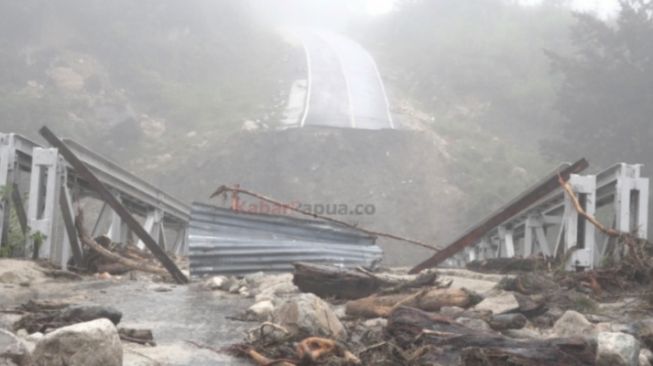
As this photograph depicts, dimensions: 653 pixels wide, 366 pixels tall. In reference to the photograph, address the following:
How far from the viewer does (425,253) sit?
2234 centimetres

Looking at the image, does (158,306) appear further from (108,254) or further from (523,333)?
(523,333)

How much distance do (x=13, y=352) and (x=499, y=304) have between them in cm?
408

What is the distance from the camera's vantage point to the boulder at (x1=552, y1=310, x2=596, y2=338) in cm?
521

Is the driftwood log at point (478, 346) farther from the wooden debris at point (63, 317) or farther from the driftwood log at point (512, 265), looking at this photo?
the driftwood log at point (512, 265)

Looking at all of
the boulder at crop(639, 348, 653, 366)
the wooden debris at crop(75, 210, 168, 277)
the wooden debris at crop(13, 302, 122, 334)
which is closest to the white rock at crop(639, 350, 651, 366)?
the boulder at crop(639, 348, 653, 366)

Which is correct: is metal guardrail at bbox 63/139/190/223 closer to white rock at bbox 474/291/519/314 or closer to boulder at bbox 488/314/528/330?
white rock at bbox 474/291/519/314

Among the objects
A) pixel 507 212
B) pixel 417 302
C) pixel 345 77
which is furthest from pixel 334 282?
pixel 345 77

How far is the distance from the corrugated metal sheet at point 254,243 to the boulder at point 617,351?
6203 millimetres

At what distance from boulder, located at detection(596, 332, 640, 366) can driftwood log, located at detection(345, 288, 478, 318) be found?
2241mm

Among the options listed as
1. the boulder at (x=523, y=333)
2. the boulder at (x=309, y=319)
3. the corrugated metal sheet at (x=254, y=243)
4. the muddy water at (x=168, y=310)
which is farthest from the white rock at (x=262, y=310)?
the corrugated metal sheet at (x=254, y=243)

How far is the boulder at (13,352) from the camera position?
3462 millimetres

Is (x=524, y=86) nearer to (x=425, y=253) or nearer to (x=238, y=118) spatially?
(x=238, y=118)

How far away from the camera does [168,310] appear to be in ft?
23.6

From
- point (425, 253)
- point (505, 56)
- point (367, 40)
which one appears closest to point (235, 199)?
point (425, 253)
